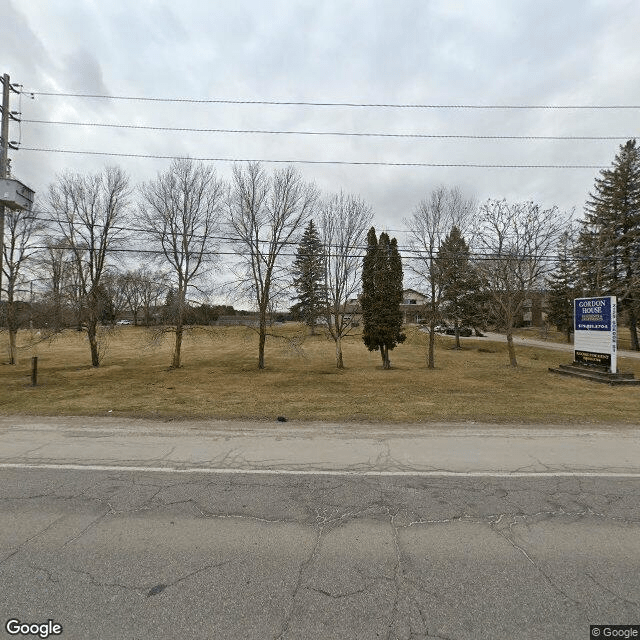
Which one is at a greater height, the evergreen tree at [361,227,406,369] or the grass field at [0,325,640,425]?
the evergreen tree at [361,227,406,369]

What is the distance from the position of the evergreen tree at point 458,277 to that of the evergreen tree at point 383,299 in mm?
2842

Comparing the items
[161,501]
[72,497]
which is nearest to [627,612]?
[161,501]

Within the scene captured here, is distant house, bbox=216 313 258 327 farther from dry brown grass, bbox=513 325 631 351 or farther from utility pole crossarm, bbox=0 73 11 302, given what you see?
utility pole crossarm, bbox=0 73 11 302

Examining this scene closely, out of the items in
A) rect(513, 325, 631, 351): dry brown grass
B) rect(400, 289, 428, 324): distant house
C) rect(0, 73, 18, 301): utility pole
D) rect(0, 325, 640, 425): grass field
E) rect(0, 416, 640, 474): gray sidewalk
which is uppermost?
rect(0, 73, 18, 301): utility pole

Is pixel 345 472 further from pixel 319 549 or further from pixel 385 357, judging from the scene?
pixel 385 357

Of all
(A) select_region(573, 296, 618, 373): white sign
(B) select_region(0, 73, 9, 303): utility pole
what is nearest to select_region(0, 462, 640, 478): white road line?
(B) select_region(0, 73, 9, 303): utility pole

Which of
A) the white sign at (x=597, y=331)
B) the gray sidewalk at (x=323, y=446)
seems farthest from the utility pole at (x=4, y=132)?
the white sign at (x=597, y=331)

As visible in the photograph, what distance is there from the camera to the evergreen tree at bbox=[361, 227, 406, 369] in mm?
21656

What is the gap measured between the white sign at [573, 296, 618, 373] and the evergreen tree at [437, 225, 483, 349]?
5802 mm

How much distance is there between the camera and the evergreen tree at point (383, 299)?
71.1 feet

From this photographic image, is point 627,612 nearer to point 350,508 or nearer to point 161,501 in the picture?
point 350,508

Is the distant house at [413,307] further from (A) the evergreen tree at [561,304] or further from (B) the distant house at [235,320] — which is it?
(B) the distant house at [235,320]

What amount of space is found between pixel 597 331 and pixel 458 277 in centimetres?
1175

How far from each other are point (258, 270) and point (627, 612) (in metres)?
19.7
